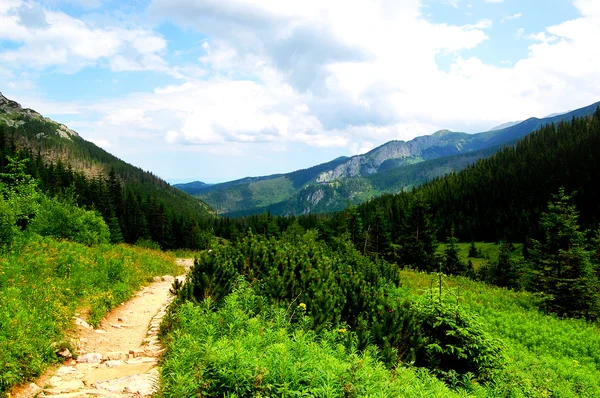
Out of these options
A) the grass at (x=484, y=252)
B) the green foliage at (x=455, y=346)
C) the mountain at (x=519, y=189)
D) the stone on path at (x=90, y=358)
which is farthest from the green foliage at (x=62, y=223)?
the mountain at (x=519, y=189)

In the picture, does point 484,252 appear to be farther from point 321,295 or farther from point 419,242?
point 321,295

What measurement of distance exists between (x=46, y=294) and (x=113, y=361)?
391 cm

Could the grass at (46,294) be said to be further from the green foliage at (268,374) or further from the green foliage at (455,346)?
the green foliage at (455,346)

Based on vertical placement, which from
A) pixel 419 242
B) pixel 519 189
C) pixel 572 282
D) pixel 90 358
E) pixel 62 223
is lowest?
pixel 519 189

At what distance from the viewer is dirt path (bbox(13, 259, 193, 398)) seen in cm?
618

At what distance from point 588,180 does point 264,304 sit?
140 m

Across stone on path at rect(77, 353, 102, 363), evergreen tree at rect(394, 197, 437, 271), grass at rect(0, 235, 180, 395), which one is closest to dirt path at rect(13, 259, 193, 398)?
stone on path at rect(77, 353, 102, 363)

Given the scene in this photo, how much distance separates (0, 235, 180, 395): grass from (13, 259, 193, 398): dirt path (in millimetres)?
416

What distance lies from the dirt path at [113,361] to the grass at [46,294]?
0.42m

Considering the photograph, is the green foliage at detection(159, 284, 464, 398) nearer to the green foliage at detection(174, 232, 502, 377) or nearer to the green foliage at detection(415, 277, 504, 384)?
the green foliage at detection(174, 232, 502, 377)

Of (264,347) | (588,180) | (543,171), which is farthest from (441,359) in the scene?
(543,171)

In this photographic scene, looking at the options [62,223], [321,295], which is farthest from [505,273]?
[62,223]

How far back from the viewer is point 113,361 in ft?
26.5

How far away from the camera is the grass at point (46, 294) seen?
279 inches
